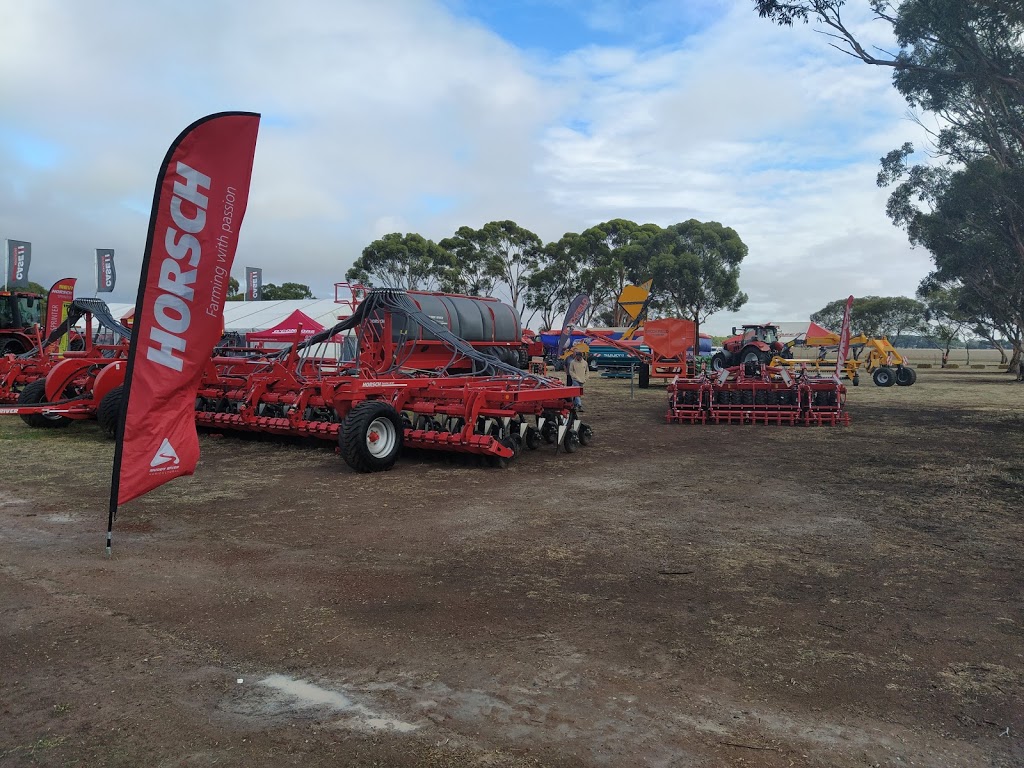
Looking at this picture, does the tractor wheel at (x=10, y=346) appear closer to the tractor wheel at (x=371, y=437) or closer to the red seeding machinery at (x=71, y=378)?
the red seeding machinery at (x=71, y=378)

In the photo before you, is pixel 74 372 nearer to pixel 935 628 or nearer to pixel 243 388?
pixel 243 388

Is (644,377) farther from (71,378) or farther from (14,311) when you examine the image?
(14,311)

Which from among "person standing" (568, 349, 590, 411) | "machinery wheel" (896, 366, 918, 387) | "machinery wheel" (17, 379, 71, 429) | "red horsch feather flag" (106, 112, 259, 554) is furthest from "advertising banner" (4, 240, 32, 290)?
"machinery wheel" (896, 366, 918, 387)

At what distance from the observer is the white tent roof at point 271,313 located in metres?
31.4

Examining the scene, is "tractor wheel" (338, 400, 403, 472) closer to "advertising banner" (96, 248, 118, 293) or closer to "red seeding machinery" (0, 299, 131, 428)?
"red seeding machinery" (0, 299, 131, 428)

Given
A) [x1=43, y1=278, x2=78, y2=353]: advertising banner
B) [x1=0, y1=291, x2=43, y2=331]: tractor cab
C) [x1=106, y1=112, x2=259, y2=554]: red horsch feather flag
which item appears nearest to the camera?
[x1=106, y1=112, x2=259, y2=554]: red horsch feather flag

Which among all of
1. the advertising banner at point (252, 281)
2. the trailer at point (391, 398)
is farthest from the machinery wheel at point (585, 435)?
the advertising banner at point (252, 281)

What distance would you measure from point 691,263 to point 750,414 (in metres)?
37.1

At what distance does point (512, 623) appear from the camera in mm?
4191

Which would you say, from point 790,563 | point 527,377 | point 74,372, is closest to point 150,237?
point 790,563

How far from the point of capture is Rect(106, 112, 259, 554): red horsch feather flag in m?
5.02

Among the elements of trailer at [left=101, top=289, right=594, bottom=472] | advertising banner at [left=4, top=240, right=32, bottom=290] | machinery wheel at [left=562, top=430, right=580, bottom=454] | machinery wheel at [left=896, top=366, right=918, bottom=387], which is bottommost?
machinery wheel at [left=562, top=430, right=580, bottom=454]

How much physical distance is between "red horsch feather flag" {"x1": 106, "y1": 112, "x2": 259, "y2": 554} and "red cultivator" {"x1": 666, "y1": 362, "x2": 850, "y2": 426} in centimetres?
1075

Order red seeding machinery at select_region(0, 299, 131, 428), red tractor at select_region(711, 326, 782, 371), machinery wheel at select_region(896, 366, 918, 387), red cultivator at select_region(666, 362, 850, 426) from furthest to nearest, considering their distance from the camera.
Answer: machinery wheel at select_region(896, 366, 918, 387) < red tractor at select_region(711, 326, 782, 371) < red cultivator at select_region(666, 362, 850, 426) < red seeding machinery at select_region(0, 299, 131, 428)
